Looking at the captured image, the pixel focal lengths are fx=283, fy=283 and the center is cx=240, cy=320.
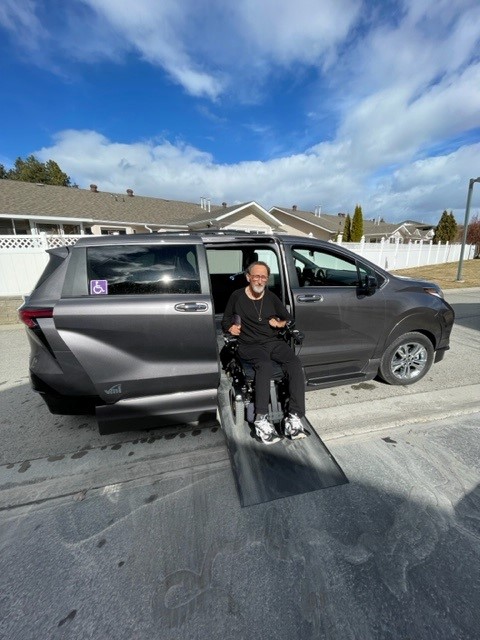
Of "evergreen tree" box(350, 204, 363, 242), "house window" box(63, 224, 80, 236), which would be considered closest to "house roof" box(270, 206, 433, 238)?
"evergreen tree" box(350, 204, 363, 242)

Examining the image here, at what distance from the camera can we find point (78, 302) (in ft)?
7.14

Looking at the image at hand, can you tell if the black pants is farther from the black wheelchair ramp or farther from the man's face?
the man's face

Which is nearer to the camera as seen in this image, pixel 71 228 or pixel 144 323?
pixel 144 323

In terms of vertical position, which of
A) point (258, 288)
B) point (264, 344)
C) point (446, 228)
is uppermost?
point (446, 228)

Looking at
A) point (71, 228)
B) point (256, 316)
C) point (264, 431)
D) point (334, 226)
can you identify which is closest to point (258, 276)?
point (256, 316)

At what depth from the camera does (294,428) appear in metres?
2.49

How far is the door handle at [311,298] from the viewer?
115 inches

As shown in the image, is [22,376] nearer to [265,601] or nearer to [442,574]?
[265,601]

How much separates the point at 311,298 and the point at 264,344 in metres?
0.71

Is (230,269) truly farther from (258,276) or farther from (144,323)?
(144,323)

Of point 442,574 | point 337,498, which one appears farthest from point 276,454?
point 442,574

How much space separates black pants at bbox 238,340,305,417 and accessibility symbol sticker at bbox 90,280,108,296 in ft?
4.32

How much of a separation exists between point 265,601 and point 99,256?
8.21 ft

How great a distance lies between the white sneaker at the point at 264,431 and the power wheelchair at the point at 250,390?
88mm
